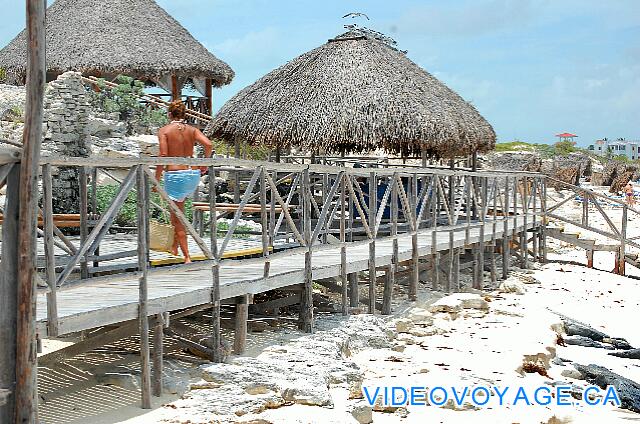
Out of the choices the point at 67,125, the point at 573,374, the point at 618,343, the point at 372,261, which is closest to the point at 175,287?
the point at 372,261

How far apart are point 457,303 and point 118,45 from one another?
12913 millimetres

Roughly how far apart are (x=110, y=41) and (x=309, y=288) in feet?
45.8

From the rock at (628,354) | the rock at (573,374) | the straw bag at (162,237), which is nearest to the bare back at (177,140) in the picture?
the straw bag at (162,237)

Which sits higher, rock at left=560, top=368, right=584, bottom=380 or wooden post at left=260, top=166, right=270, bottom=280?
wooden post at left=260, top=166, right=270, bottom=280

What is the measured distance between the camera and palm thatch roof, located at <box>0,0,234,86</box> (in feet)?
62.1

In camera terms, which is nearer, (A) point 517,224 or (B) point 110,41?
(A) point 517,224

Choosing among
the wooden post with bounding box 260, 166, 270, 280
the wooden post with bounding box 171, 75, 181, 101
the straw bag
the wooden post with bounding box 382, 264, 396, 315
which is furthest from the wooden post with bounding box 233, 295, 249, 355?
the wooden post with bounding box 171, 75, 181, 101

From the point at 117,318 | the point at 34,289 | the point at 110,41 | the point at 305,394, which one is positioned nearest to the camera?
the point at 34,289

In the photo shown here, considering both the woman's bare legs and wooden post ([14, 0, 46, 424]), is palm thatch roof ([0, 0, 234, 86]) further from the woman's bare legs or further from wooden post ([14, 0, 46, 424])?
wooden post ([14, 0, 46, 424])

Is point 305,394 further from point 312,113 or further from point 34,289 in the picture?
point 312,113

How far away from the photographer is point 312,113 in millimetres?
13273

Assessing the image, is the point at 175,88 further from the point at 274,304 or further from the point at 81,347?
the point at 81,347

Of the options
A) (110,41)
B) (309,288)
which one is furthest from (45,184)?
(110,41)

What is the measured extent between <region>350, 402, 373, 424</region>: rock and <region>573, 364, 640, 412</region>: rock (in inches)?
101
